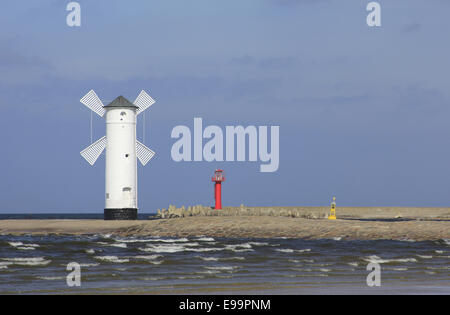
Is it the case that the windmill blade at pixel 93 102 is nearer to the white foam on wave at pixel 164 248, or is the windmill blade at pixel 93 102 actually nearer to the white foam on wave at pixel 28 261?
the white foam on wave at pixel 164 248

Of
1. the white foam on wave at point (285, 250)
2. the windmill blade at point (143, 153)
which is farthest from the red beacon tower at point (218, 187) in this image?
the white foam on wave at point (285, 250)

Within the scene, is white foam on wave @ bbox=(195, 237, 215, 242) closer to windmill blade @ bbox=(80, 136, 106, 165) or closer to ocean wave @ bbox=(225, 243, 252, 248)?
ocean wave @ bbox=(225, 243, 252, 248)

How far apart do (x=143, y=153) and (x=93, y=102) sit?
5147mm

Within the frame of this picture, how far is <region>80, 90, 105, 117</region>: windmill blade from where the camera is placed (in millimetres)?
48781

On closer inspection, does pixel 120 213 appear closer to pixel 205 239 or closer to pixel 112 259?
pixel 205 239

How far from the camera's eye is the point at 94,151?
48000 mm

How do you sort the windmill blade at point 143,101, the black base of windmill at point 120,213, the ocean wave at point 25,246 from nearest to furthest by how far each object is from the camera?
the ocean wave at point 25,246 < the black base of windmill at point 120,213 < the windmill blade at point 143,101

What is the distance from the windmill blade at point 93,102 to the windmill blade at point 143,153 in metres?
3.45

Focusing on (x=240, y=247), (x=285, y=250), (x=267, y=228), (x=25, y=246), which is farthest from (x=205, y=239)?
(x=25, y=246)

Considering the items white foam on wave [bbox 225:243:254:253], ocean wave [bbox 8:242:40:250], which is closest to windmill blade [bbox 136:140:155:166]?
ocean wave [bbox 8:242:40:250]

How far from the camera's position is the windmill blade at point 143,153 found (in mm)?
47312

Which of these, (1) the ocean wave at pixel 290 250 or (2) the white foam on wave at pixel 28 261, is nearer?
(2) the white foam on wave at pixel 28 261

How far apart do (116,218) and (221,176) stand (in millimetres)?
10931

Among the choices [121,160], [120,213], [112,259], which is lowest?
[112,259]
